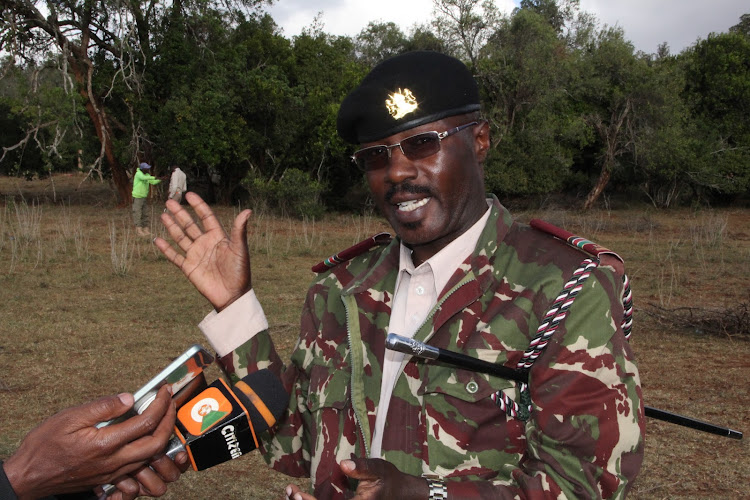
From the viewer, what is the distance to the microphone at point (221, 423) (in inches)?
63.2

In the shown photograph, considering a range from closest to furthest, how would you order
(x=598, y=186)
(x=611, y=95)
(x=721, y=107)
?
(x=611, y=95), (x=598, y=186), (x=721, y=107)

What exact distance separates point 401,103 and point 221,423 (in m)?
0.88

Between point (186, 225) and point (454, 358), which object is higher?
point (186, 225)

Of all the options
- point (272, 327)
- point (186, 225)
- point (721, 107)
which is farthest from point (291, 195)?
point (186, 225)

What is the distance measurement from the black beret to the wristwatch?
835mm

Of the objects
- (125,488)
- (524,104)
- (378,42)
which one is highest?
(378,42)

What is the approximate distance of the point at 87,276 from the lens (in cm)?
987

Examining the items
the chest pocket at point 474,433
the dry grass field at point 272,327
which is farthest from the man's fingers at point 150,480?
the dry grass field at point 272,327

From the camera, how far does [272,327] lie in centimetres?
737

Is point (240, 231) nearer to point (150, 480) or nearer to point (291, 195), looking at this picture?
point (150, 480)

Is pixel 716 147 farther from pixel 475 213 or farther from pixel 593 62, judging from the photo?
pixel 475 213

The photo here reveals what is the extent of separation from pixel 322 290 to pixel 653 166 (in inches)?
776

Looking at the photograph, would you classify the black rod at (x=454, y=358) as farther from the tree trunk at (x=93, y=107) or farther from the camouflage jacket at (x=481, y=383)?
the tree trunk at (x=93, y=107)

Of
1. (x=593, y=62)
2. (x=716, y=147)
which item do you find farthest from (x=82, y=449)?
(x=716, y=147)
